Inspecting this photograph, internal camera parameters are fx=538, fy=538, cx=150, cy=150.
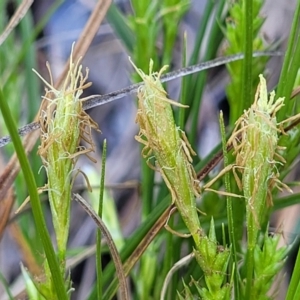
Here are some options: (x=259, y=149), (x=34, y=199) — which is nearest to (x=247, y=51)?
(x=259, y=149)

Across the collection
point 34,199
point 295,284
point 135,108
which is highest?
point 135,108

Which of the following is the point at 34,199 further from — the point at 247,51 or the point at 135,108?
the point at 135,108

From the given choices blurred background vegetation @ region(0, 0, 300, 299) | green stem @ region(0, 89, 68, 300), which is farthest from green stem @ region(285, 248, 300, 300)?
green stem @ region(0, 89, 68, 300)

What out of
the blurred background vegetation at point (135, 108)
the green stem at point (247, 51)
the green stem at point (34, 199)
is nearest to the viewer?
the green stem at point (34, 199)

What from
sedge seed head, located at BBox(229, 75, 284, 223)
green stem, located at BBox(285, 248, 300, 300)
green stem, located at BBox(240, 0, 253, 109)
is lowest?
green stem, located at BBox(285, 248, 300, 300)

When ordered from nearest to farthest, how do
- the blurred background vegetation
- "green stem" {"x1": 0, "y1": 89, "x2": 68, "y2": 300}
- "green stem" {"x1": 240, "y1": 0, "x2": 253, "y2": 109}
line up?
"green stem" {"x1": 0, "y1": 89, "x2": 68, "y2": 300} < "green stem" {"x1": 240, "y1": 0, "x2": 253, "y2": 109} < the blurred background vegetation

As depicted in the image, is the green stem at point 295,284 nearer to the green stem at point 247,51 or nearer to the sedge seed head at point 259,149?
the sedge seed head at point 259,149

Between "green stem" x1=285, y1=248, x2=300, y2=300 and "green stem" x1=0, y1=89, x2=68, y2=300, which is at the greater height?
"green stem" x1=0, y1=89, x2=68, y2=300

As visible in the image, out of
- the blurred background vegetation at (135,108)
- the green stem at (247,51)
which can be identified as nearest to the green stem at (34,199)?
the blurred background vegetation at (135,108)

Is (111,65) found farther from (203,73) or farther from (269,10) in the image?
(203,73)

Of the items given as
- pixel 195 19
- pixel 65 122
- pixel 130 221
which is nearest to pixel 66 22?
pixel 195 19

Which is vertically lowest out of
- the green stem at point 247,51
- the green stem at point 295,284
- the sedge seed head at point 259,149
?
the green stem at point 295,284

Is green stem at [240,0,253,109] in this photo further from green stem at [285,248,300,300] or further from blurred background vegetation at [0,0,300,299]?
green stem at [285,248,300,300]
